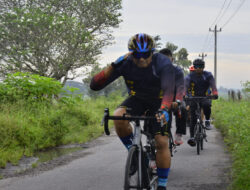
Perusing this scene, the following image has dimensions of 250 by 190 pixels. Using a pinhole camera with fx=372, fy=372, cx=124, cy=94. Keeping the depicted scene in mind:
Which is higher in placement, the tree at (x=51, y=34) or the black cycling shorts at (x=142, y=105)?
the tree at (x=51, y=34)

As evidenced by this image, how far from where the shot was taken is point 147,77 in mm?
4059

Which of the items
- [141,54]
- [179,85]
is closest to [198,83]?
[179,85]

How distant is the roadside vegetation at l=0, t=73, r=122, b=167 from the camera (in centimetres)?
808

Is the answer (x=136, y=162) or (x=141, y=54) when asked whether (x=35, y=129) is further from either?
(x=136, y=162)

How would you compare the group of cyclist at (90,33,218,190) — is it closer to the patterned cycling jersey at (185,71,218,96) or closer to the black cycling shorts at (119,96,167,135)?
the black cycling shorts at (119,96,167,135)

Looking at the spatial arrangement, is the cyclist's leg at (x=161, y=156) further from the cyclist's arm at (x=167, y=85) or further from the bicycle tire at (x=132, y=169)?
the bicycle tire at (x=132, y=169)

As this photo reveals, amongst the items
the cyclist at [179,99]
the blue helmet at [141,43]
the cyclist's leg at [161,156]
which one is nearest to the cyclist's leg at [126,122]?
the cyclist's leg at [161,156]

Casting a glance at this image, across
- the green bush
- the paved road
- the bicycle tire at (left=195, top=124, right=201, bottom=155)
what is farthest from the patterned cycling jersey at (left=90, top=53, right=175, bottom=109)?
the green bush

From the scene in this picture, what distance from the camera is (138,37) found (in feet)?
12.6

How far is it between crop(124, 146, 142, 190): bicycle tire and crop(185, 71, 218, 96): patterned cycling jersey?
5253 mm

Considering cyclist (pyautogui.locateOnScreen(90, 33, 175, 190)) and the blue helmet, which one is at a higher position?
the blue helmet

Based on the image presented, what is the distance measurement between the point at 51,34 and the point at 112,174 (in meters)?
18.4

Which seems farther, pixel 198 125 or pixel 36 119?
pixel 36 119

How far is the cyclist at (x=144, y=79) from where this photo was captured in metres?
3.89
